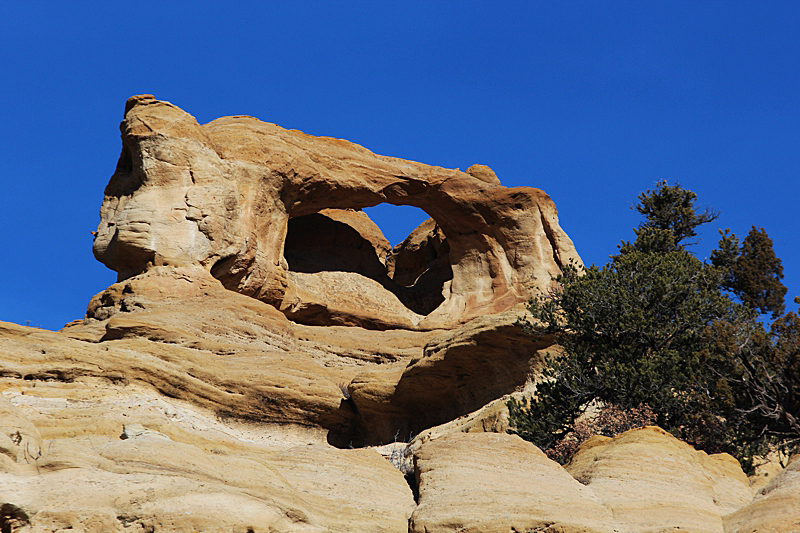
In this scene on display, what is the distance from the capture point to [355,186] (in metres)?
34.2

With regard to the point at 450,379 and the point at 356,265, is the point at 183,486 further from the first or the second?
the point at 356,265

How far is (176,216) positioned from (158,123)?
312 cm

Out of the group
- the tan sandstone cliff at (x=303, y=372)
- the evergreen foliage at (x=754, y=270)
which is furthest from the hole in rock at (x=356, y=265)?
the evergreen foliage at (x=754, y=270)

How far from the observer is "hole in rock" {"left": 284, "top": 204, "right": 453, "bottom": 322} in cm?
3450

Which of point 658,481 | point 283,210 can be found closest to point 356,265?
point 283,210

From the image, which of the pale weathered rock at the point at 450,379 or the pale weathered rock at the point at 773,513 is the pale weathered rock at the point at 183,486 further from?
the pale weathered rock at the point at 450,379

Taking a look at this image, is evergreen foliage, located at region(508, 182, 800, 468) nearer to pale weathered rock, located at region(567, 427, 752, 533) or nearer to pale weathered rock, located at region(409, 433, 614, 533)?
pale weathered rock, located at region(567, 427, 752, 533)

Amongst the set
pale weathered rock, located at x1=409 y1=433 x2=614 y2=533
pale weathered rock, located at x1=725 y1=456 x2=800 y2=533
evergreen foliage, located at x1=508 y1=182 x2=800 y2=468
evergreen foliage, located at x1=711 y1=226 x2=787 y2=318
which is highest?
evergreen foliage, located at x1=711 y1=226 x2=787 y2=318

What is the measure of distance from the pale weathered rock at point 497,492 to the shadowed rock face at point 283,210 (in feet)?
46.4

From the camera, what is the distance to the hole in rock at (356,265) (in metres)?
34.5

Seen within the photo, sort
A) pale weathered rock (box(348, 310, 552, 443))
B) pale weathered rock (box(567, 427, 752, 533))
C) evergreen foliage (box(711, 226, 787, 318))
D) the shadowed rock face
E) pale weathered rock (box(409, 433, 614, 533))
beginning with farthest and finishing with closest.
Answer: evergreen foliage (box(711, 226, 787, 318))
the shadowed rock face
pale weathered rock (box(348, 310, 552, 443))
pale weathered rock (box(567, 427, 752, 533))
pale weathered rock (box(409, 433, 614, 533))

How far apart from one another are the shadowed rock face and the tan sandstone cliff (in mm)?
77

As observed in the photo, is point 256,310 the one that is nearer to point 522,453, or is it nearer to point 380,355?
point 380,355

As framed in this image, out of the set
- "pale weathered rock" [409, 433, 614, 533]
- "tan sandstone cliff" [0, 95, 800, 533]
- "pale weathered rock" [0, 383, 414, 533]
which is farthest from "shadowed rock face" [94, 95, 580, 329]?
"pale weathered rock" [0, 383, 414, 533]
